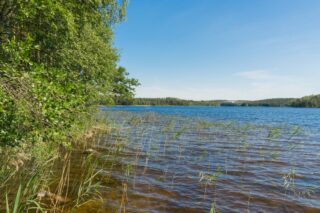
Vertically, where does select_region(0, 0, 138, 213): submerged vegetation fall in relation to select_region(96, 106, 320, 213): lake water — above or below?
above

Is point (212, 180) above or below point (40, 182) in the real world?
below

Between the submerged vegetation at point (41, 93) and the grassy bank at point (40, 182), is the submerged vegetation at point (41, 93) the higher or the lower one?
the higher one

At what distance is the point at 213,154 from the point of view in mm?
15438

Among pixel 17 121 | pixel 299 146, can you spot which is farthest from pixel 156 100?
pixel 17 121

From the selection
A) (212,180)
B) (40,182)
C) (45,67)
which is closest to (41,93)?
(40,182)

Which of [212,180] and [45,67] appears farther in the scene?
[45,67]

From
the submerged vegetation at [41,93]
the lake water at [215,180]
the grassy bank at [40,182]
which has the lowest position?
the lake water at [215,180]

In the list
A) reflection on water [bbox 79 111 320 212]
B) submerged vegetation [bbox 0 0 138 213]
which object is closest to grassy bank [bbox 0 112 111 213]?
submerged vegetation [bbox 0 0 138 213]

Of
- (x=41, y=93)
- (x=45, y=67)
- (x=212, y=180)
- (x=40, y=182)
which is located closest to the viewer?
(x=41, y=93)

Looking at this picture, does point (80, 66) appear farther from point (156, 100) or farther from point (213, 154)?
point (156, 100)

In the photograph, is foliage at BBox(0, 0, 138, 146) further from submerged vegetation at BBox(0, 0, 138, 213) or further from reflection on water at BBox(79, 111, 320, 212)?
reflection on water at BBox(79, 111, 320, 212)

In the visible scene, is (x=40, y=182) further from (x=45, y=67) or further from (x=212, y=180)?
(x=212, y=180)

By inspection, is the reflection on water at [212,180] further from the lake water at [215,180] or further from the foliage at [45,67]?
the foliage at [45,67]

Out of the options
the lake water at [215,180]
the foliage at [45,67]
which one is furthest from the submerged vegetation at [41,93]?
the lake water at [215,180]
